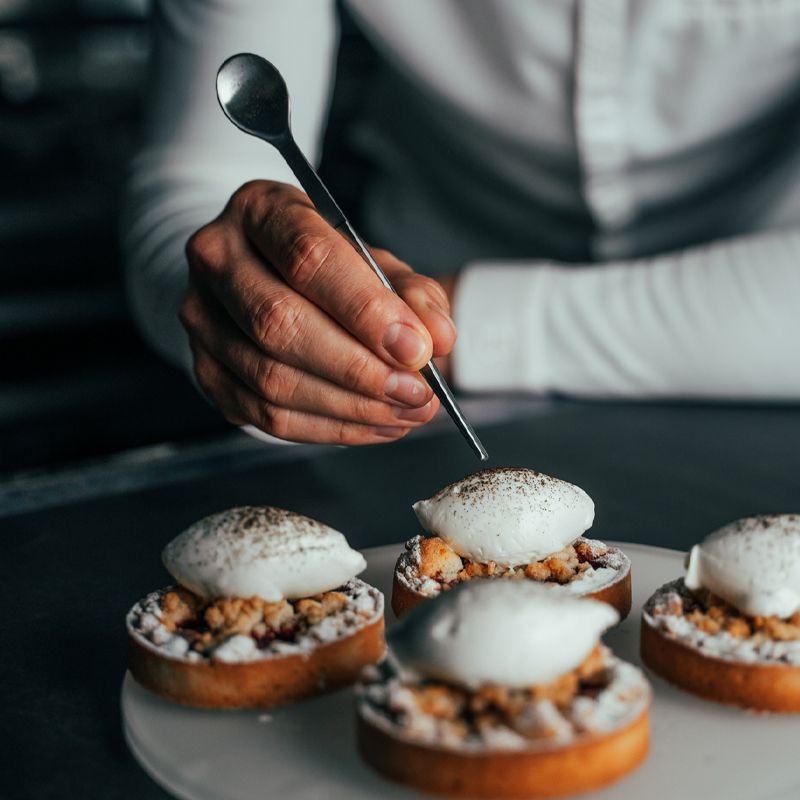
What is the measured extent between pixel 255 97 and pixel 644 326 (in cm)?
77

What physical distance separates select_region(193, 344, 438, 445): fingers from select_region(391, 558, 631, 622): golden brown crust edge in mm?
233

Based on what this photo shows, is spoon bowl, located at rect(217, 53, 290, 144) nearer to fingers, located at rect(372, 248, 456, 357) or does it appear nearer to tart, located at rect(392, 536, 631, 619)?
fingers, located at rect(372, 248, 456, 357)

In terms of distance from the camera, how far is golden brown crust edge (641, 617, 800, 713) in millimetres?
716

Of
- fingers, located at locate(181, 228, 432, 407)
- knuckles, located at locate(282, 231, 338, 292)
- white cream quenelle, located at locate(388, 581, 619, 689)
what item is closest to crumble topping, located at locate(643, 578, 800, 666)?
white cream quenelle, located at locate(388, 581, 619, 689)

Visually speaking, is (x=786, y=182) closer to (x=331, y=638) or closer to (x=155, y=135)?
(x=155, y=135)

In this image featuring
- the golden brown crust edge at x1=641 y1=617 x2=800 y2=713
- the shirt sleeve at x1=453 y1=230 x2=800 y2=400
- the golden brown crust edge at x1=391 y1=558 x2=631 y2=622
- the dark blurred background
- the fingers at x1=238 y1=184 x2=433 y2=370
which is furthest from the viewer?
the dark blurred background

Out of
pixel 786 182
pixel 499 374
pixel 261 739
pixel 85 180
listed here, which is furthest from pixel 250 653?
pixel 85 180

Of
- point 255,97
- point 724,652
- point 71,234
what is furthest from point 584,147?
point 71,234

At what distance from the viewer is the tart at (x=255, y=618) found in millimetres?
737

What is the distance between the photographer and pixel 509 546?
0.86 metres

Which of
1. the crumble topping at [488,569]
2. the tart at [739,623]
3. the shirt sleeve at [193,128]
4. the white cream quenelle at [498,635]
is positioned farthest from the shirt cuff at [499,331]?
the white cream quenelle at [498,635]

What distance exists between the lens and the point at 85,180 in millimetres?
2838

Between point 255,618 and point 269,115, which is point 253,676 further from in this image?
point 269,115

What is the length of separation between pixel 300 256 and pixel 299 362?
0.10 metres
